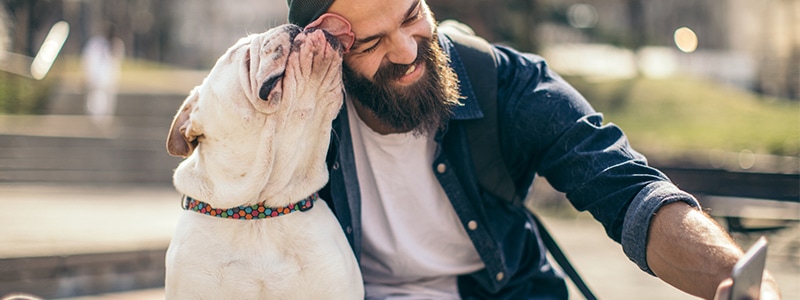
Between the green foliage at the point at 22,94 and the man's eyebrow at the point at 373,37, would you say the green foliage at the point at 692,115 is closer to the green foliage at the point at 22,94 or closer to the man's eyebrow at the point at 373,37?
the green foliage at the point at 22,94

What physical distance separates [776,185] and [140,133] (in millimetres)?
9267

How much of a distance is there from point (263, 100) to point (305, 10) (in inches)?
17.1

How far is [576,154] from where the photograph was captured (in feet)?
8.10

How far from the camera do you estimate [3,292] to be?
18.6 ft

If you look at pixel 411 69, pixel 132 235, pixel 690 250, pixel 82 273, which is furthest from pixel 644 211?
pixel 132 235

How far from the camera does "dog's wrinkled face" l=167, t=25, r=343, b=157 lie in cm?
221

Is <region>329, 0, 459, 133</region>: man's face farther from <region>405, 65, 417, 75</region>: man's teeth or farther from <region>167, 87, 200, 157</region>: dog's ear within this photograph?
<region>167, 87, 200, 157</region>: dog's ear

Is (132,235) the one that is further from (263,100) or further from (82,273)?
(263,100)

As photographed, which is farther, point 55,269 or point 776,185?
point 776,185

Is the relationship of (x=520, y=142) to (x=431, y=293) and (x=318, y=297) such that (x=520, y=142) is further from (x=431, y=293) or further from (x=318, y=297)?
(x=318, y=297)

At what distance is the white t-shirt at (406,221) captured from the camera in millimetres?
2674

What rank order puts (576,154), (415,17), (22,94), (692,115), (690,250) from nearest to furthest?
1. (690,250)
2. (576,154)
3. (415,17)
4. (22,94)
5. (692,115)

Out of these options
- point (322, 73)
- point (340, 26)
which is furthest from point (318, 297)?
point (340, 26)

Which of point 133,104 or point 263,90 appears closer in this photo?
point 263,90
